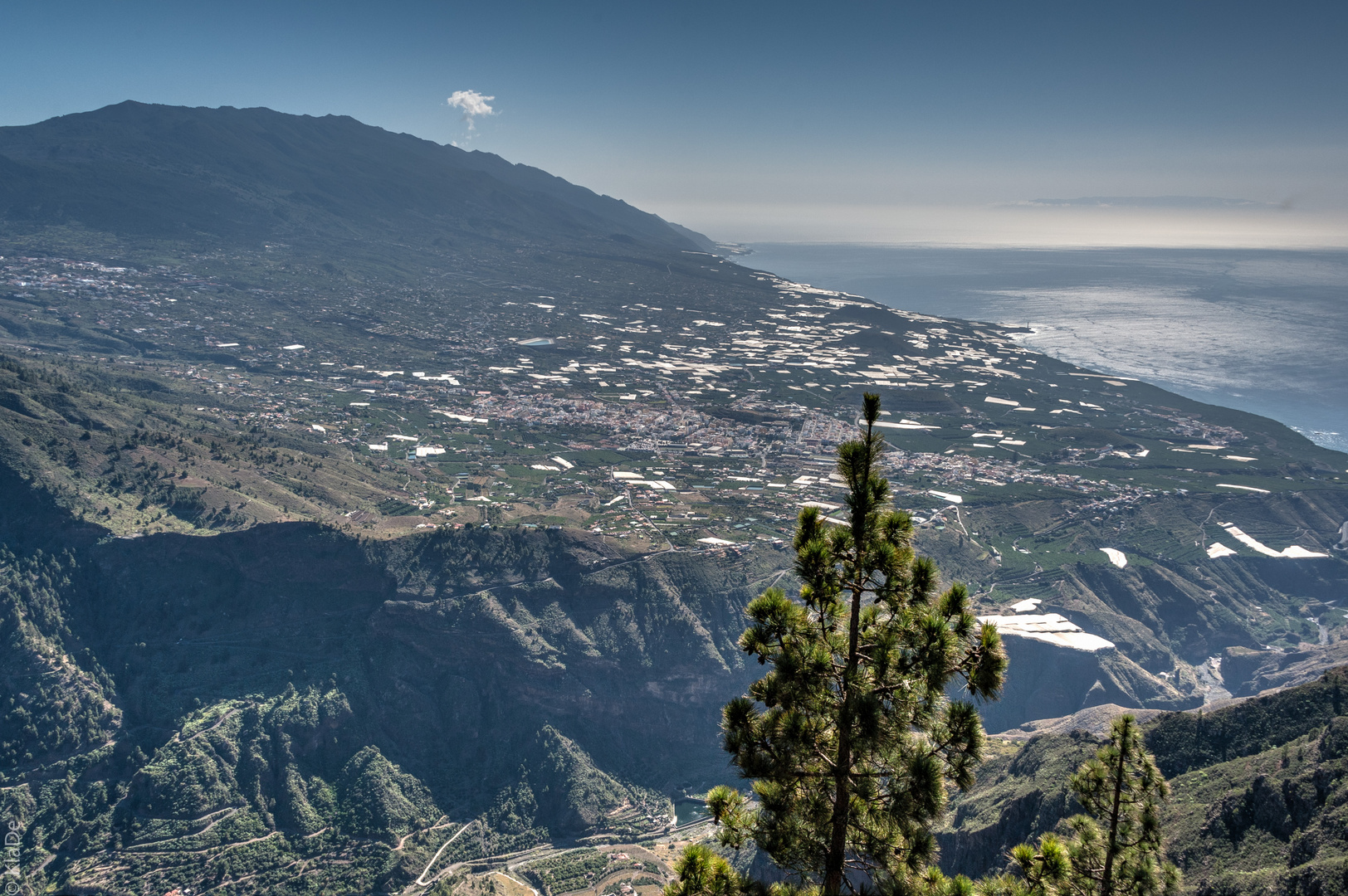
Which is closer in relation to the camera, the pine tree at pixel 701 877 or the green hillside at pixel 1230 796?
the pine tree at pixel 701 877

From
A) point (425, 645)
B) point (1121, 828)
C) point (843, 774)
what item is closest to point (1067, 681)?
point (425, 645)

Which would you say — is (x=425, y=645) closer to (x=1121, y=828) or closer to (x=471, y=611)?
→ (x=471, y=611)

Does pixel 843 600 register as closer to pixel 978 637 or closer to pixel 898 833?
pixel 978 637

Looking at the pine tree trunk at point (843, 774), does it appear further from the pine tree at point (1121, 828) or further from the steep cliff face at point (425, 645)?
the steep cliff face at point (425, 645)

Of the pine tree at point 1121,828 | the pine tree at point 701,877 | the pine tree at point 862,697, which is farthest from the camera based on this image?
the pine tree at point 1121,828

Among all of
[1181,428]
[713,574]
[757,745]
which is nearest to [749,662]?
[713,574]

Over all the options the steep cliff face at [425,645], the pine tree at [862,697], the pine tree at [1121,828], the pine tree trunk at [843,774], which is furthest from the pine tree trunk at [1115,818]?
the steep cliff face at [425,645]

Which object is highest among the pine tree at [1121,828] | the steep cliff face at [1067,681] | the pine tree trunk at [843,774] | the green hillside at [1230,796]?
the pine tree trunk at [843,774]
